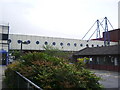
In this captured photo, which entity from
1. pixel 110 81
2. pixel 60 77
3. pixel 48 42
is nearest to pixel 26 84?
pixel 60 77

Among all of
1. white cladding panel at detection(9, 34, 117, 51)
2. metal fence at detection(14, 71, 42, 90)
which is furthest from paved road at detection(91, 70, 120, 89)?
white cladding panel at detection(9, 34, 117, 51)

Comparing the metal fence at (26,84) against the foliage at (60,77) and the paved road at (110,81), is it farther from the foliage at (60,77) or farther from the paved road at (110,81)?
the paved road at (110,81)

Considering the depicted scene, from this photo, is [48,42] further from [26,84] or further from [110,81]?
[26,84]

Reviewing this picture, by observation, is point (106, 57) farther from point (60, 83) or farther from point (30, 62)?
point (60, 83)

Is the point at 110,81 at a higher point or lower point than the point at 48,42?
lower

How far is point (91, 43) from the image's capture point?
212ft

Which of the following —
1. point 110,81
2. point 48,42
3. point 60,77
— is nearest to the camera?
point 60,77

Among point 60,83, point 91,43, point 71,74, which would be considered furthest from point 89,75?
point 91,43

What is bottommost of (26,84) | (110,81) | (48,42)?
(110,81)

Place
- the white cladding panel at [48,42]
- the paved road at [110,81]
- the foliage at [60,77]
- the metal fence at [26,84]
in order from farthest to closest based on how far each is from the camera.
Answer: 1. the white cladding panel at [48,42]
2. the paved road at [110,81]
3. the foliage at [60,77]
4. the metal fence at [26,84]

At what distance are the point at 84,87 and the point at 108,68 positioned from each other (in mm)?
24972

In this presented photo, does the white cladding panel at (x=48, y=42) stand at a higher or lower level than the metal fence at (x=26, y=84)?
higher

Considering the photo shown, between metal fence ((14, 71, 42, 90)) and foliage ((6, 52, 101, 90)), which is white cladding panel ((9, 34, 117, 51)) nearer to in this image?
foliage ((6, 52, 101, 90))

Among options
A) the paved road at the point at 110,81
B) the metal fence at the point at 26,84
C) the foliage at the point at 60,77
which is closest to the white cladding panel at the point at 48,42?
the paved road at the point at 110,81
